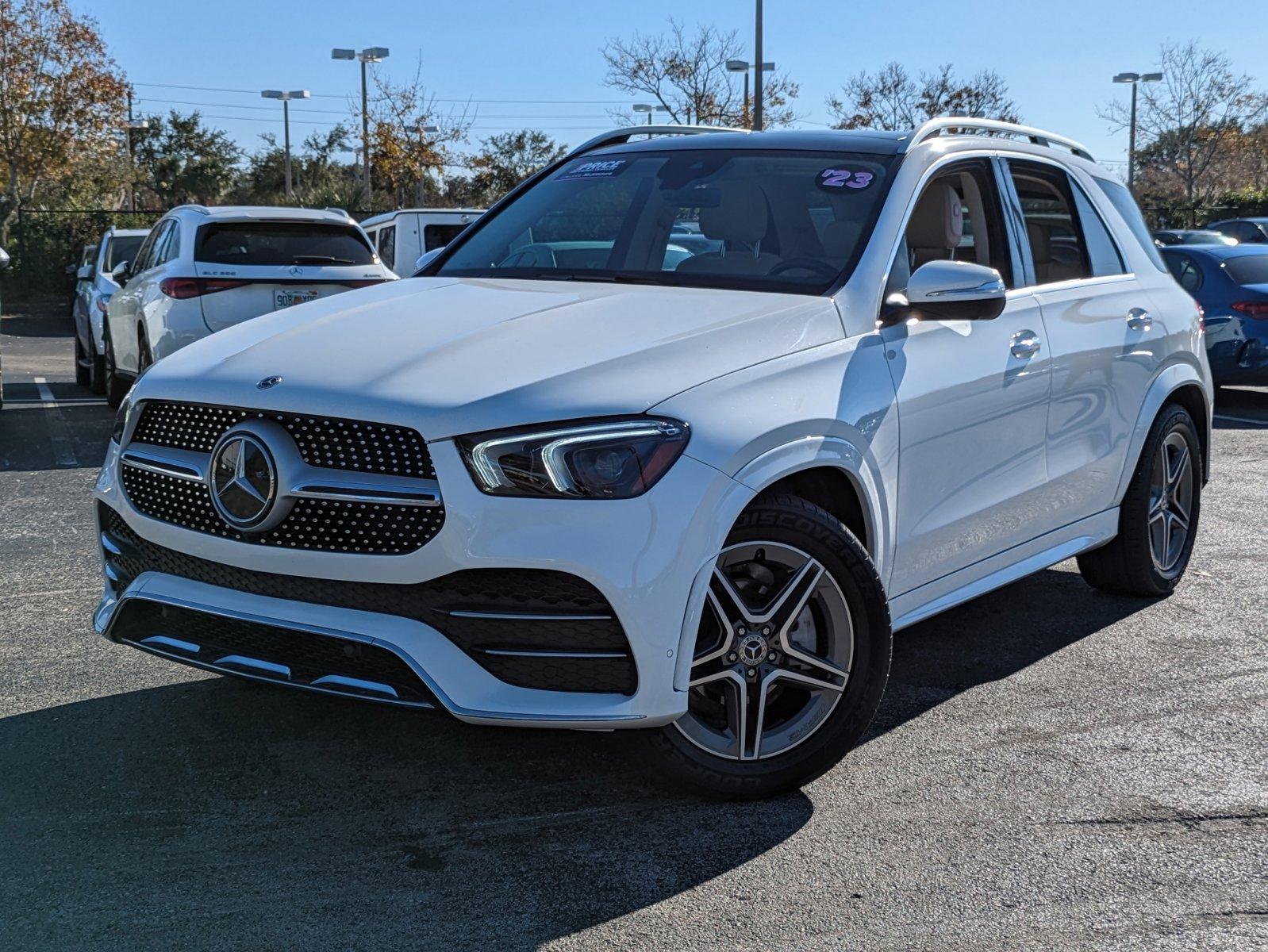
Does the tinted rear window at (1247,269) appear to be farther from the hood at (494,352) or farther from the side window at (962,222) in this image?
the hood at (494,352)

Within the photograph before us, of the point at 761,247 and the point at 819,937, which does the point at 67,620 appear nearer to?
the point at 761,247

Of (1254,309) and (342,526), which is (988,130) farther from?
(1254,309)

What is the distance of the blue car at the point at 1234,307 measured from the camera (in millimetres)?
13141

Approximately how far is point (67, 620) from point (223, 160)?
227ft

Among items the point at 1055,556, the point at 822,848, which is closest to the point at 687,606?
the point at 822,848

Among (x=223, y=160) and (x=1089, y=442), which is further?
(x=223, y=160)

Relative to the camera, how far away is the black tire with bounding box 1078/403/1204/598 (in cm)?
573

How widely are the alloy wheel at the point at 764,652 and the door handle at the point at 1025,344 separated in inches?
53.8

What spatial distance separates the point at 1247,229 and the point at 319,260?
21.6 m

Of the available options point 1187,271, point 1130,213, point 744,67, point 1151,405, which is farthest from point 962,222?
point 744,67

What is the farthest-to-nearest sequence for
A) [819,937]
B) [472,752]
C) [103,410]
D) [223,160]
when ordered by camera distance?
[223,160], [103,410], [472,752], [819,937]

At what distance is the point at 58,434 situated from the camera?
1123 centimetres

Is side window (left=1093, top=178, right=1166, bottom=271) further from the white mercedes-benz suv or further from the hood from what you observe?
the hood

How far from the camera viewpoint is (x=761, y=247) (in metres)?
4.54
